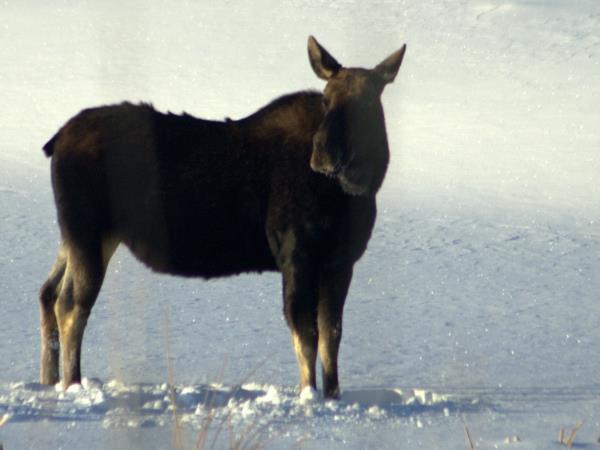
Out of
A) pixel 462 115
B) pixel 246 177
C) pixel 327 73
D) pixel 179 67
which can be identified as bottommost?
pixel 246 177

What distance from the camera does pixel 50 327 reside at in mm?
6562

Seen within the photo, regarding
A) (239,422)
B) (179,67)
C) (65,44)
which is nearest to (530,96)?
(179,67)

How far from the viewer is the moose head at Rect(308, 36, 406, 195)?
594 centimetres

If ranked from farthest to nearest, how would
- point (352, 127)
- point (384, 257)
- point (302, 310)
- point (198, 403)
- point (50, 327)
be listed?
point (384, 257)
point (50, 327)
point (302, 310)
point (352, 127)
point (198, 403)

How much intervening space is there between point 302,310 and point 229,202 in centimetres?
67

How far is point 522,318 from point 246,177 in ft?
8.78

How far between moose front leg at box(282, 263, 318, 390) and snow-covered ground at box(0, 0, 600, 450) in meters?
0.21

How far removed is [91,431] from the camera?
203 inches

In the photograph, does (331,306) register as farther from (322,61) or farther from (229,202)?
(322,61)

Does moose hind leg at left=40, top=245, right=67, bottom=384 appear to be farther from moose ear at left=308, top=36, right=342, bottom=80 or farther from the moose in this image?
moose ear at left=308, top=36, right=342, bottom=80

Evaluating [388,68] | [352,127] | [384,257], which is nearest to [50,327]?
[352,127]

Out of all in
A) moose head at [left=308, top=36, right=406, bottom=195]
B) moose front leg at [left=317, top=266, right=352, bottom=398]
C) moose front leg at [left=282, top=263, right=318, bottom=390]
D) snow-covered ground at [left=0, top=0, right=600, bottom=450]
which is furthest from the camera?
moose front leg at [left=317, top=266, right=352, bottom=398]

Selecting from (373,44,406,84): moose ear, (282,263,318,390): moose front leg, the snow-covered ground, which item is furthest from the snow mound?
(373,44,406,84): moose ear

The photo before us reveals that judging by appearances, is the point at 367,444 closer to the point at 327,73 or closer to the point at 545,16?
the point at 327,73
